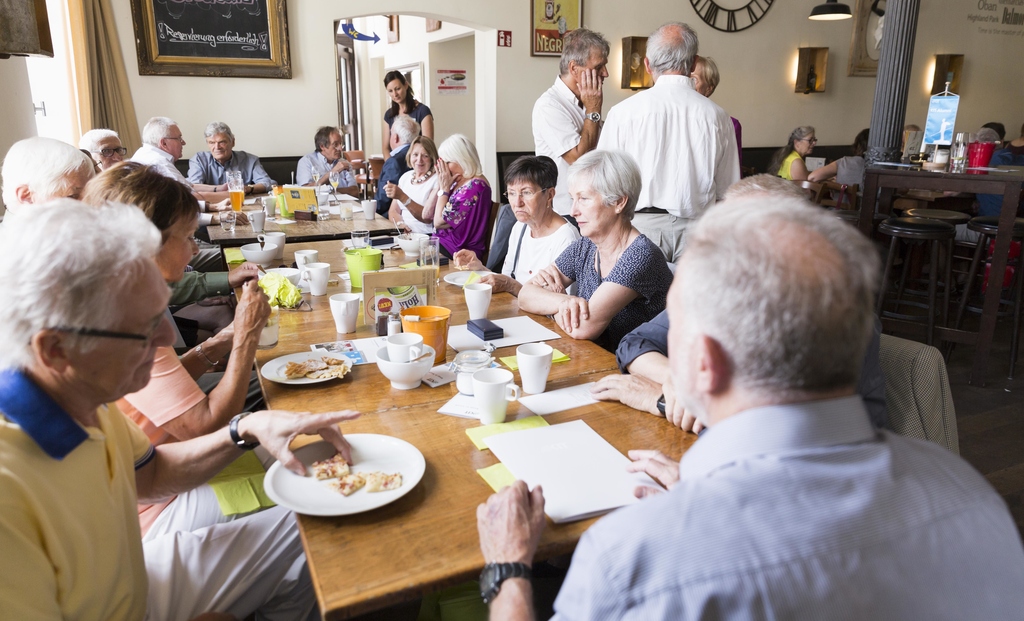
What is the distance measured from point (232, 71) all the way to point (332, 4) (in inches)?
43.3

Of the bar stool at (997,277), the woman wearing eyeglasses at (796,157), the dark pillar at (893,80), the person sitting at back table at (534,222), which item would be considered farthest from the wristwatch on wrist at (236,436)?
the woman wearing eyeglasses at (796,157)

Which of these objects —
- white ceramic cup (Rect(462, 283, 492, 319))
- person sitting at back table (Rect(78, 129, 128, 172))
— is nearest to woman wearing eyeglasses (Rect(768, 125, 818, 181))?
white ceramic cup (Rect(462, 283, 492, 319))

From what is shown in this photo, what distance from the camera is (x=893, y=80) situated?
4613 millimetres

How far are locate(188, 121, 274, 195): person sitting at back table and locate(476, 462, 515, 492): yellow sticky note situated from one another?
4780 mm

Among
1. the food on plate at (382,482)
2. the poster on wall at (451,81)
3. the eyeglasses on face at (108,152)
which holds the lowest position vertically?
the food on plate at (382,482)

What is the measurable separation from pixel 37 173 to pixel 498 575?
7.14ft

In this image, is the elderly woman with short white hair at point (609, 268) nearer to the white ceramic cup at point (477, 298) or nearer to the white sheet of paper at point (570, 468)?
the white ceramic cup at point (477, 298)

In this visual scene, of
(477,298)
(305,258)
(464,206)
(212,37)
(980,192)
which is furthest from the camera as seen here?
(212,37)

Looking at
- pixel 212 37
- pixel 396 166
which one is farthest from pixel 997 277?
pixel 212 37

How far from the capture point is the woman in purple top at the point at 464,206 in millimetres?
3787

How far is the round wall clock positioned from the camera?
7.47 meters

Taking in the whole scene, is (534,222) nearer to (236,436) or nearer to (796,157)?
(236,436)

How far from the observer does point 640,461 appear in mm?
1184

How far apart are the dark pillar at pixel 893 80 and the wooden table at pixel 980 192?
721 millimetres
